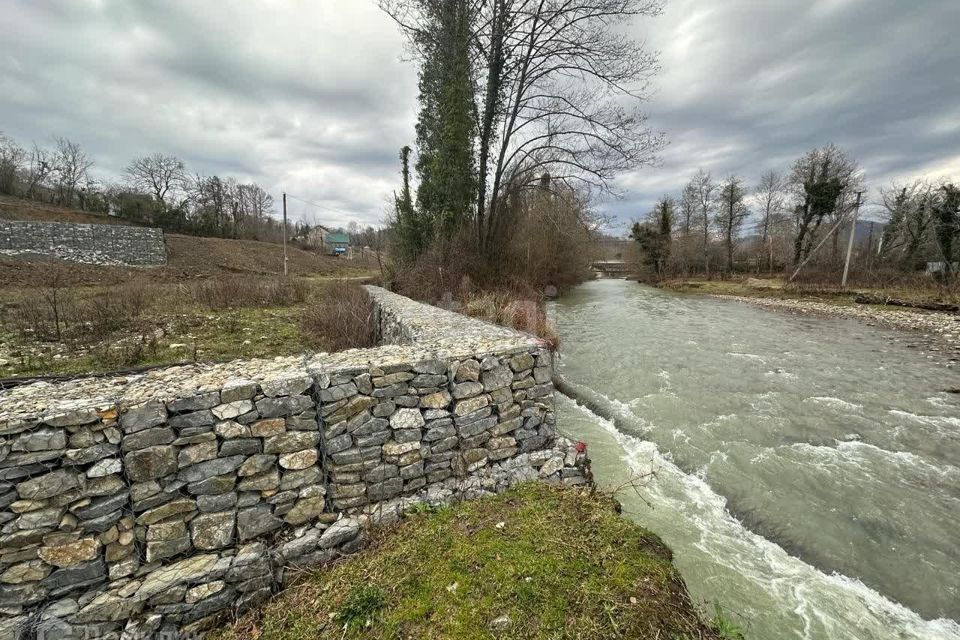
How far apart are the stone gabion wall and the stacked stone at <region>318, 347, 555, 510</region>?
76.3ft

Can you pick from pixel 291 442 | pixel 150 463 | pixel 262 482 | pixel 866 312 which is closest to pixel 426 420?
pixel 291 442

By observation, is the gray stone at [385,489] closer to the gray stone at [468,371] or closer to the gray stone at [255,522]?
the gray stone at [255,522]

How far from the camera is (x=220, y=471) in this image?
7.89 feet

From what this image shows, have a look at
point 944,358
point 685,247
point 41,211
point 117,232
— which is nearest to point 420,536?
point 944,358

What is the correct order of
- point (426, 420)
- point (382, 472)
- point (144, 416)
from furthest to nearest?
point (426, 420), point (382, 472), point (144, 416)

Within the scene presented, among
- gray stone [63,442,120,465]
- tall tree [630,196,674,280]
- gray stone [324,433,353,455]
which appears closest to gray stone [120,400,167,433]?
gray stone [63,442,120,465]

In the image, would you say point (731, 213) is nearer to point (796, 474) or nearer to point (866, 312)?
point (866, 312)

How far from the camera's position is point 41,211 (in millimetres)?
23641

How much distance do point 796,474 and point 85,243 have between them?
28063 mm

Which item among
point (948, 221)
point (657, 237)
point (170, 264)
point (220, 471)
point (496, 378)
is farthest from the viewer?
point (657, 237)

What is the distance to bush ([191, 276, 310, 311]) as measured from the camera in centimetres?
1061

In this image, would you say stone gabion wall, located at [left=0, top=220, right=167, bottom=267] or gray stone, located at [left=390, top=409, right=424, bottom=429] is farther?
stone gabion wall, located at [left=0, top=220, right=167, bottom=267]

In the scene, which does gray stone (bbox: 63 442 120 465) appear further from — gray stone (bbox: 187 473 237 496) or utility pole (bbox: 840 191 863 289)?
utility pole (bbox: 840 191 863 289)

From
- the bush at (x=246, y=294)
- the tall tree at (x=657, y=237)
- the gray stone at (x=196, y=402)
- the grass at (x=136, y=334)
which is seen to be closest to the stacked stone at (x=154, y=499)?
the gray stone at (x=196, y=402)
